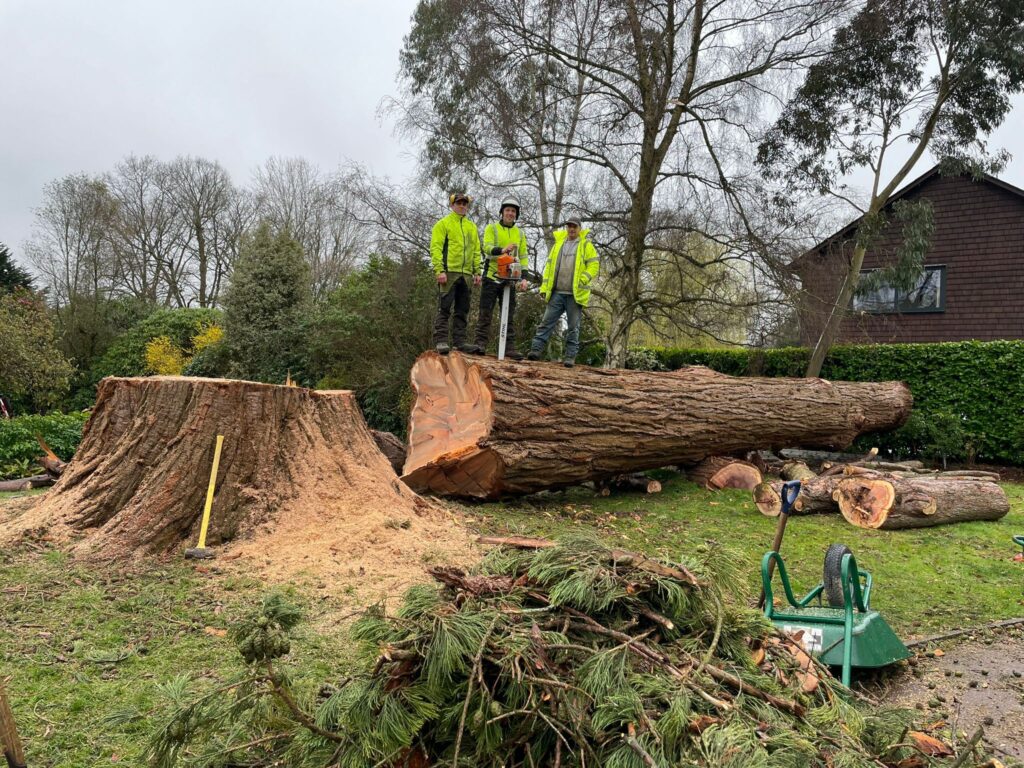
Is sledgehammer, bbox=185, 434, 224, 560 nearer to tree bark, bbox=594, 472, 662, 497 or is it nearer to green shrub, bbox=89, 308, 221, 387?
tree bark, bbox=594, 472, 662, 497

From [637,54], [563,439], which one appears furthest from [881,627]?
[637,54]

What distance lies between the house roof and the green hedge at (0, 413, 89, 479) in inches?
445

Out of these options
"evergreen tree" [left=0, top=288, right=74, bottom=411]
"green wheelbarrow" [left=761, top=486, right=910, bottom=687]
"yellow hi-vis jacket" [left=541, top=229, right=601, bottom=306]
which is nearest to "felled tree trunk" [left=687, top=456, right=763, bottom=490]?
"yellow hi-vis jacket" [left=541, top=229, right=601, bottom=306]

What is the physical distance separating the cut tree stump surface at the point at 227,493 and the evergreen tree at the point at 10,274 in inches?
741

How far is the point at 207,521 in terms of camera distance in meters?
4.63

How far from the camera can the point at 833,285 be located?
39.7 feet

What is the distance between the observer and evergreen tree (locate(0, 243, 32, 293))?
20156 mm

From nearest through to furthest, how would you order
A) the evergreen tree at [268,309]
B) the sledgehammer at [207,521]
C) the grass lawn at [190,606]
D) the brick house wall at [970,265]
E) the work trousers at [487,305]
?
1. the grass lawn at [190,606]
2. the sledgehammer at [207,521]
3. the work trousers at [487,305]
4. the evergreen tree at [268,309]
5. the brick house wall at [970,265]

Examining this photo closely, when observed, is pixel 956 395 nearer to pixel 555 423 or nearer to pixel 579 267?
pixel 579 267

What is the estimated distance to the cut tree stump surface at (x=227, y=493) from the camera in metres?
4.55

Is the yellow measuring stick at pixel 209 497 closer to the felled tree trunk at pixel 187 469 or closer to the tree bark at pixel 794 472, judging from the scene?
the felled tree trunk at pixel 187 469

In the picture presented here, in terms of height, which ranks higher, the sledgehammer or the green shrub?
the green shrub

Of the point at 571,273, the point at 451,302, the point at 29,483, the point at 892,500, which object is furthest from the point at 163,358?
the point at 892,500

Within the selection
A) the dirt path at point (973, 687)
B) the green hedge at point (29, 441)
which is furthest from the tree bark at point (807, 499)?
the green hedge at point (29, 441)
